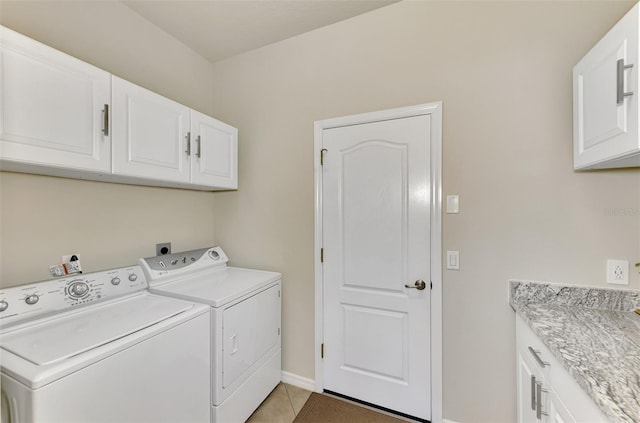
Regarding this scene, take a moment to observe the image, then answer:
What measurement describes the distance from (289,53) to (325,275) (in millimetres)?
1836

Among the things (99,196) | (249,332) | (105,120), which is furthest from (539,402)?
(99,196)

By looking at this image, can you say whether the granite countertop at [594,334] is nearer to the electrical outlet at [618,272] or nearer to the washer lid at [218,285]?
the electrical outlet at [618,272]

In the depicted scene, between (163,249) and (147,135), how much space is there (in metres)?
0.89

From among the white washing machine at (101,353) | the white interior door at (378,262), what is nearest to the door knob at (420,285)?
the white interior door at (378,262)

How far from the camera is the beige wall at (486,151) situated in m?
1.38

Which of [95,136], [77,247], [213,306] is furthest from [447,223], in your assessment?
[77,247]

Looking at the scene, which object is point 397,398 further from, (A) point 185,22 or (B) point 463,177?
(A) point 185,22

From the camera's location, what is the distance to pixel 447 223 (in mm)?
1648

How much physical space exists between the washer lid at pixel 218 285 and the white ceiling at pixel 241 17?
76.0 inches

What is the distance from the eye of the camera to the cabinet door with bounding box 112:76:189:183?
142 centimetres

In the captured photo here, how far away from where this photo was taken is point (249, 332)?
1765 mm

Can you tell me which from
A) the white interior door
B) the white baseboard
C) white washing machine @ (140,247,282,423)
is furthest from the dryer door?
the white interior door

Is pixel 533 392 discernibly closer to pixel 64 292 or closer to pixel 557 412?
pixel 557 412

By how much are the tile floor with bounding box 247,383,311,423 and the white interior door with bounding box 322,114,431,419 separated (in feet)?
0.79
